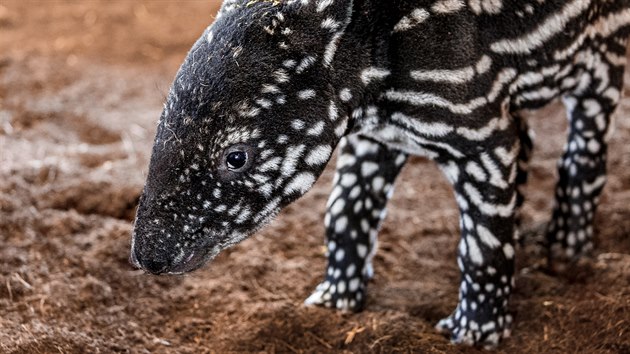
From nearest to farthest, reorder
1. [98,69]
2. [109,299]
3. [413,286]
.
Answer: [109,299] → [413,286] → [98,69]

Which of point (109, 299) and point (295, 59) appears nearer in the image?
point (295, 59)

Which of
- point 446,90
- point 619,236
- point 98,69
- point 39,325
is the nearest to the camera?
point 446,90

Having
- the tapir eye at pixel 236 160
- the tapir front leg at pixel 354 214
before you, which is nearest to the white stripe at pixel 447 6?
the tapir front leg at pixel 354 214

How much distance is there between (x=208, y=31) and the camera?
11.3 ft

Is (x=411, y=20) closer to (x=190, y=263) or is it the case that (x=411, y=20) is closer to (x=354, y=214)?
(x=354, y=214)

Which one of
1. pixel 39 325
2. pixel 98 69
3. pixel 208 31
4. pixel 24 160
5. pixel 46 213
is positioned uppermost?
pixel 98 69

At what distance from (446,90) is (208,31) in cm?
104

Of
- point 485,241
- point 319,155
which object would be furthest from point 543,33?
point 319,155

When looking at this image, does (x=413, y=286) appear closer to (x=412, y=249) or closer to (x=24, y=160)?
(x=412, y=249)

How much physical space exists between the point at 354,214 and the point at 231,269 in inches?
35.4

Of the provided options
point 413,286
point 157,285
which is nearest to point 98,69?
point 157,285

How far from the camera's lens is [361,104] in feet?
11.8

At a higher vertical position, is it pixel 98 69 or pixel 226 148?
pixel 98 69

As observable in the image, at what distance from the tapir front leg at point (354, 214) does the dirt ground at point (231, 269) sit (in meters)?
0.13
